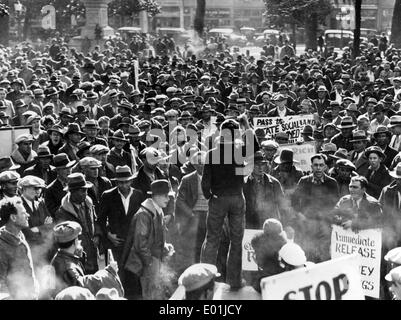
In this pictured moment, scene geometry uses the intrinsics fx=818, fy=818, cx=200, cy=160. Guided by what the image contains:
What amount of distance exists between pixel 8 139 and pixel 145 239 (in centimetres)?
400

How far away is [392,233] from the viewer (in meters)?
8.59

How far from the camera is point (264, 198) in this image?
360 inches

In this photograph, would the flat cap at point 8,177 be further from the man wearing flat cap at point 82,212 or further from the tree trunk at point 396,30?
the tree trunk at point 396,30

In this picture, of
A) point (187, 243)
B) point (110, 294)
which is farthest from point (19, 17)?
point (110, 294)

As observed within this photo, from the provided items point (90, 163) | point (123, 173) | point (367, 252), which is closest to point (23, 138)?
point (90, 163)

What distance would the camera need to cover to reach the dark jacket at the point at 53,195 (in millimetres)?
8906

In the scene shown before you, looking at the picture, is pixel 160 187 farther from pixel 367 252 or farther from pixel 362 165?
pixel 362 165

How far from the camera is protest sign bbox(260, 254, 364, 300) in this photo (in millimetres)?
4949

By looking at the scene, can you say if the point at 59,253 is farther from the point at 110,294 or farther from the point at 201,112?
the point at 201,112

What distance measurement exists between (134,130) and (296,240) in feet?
10.2

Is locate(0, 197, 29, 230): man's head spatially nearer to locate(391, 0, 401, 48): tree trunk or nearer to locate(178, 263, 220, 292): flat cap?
locate(178, 263, 220, 292): flat cap

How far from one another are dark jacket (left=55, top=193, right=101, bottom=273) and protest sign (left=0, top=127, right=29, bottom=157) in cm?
299

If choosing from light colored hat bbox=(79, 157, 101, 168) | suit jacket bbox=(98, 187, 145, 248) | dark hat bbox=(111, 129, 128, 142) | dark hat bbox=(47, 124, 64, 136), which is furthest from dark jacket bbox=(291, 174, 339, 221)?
dark hat bbox=(47, 124, 64, 136)

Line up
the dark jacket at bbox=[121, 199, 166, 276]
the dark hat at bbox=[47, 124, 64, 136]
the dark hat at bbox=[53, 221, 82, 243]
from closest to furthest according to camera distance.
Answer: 1. the dark hat at bbox=[53, 221, 82, 243]
2. the dark jacket at bbox=[121, 199, 166, 276]
3. the dark hat at bbox=[47, 124, 64, 136]
